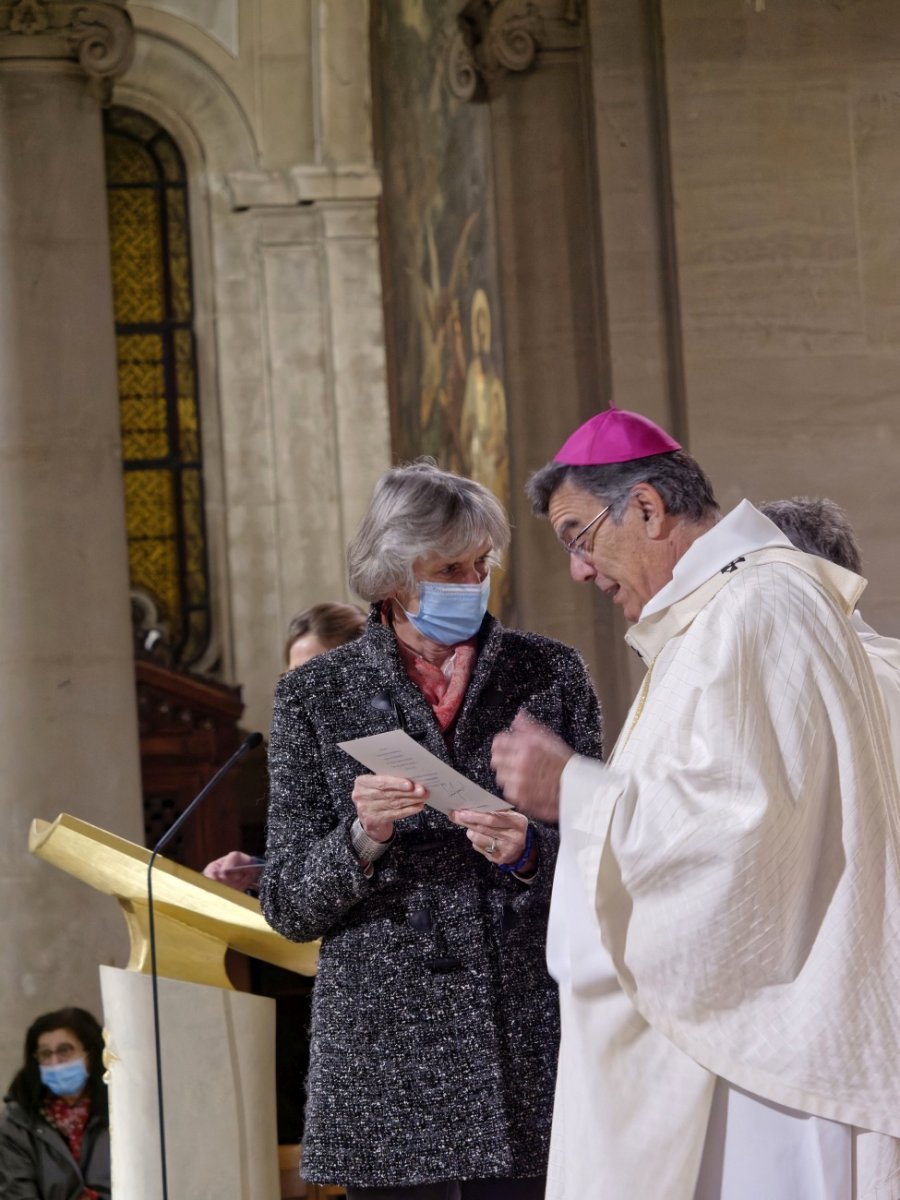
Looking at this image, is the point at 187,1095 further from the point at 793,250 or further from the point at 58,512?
the point at 793,250

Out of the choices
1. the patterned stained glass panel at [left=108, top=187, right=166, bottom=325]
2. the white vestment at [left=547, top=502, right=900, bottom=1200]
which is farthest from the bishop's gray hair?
the patterned stained glass panel at [left=108, top=187, right=166, bottom=325]

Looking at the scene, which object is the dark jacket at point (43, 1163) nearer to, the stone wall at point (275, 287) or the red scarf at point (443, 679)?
the red scarf at point (443, 679)

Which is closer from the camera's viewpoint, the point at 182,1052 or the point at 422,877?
the point at 422,877

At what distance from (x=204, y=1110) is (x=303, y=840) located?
36.3 inches

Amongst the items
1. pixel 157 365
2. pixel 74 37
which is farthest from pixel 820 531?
pixel 157 365

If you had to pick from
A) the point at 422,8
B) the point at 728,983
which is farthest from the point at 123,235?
the point at 728,983

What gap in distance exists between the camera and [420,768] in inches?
112

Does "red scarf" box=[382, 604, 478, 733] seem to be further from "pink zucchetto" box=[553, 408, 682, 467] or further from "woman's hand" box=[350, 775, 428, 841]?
"pink zucchetto" box=[553, 408, 682, 467]

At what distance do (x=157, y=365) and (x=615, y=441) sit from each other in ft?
38.7

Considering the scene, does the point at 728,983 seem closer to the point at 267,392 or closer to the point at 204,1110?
the point at 204,1110

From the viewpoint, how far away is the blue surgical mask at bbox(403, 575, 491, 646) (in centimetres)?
319

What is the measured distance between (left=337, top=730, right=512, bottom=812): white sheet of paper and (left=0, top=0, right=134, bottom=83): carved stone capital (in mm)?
4718

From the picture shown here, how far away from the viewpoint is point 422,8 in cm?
933

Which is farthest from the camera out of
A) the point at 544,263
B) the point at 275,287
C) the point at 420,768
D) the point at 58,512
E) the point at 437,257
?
the point at 275,287
